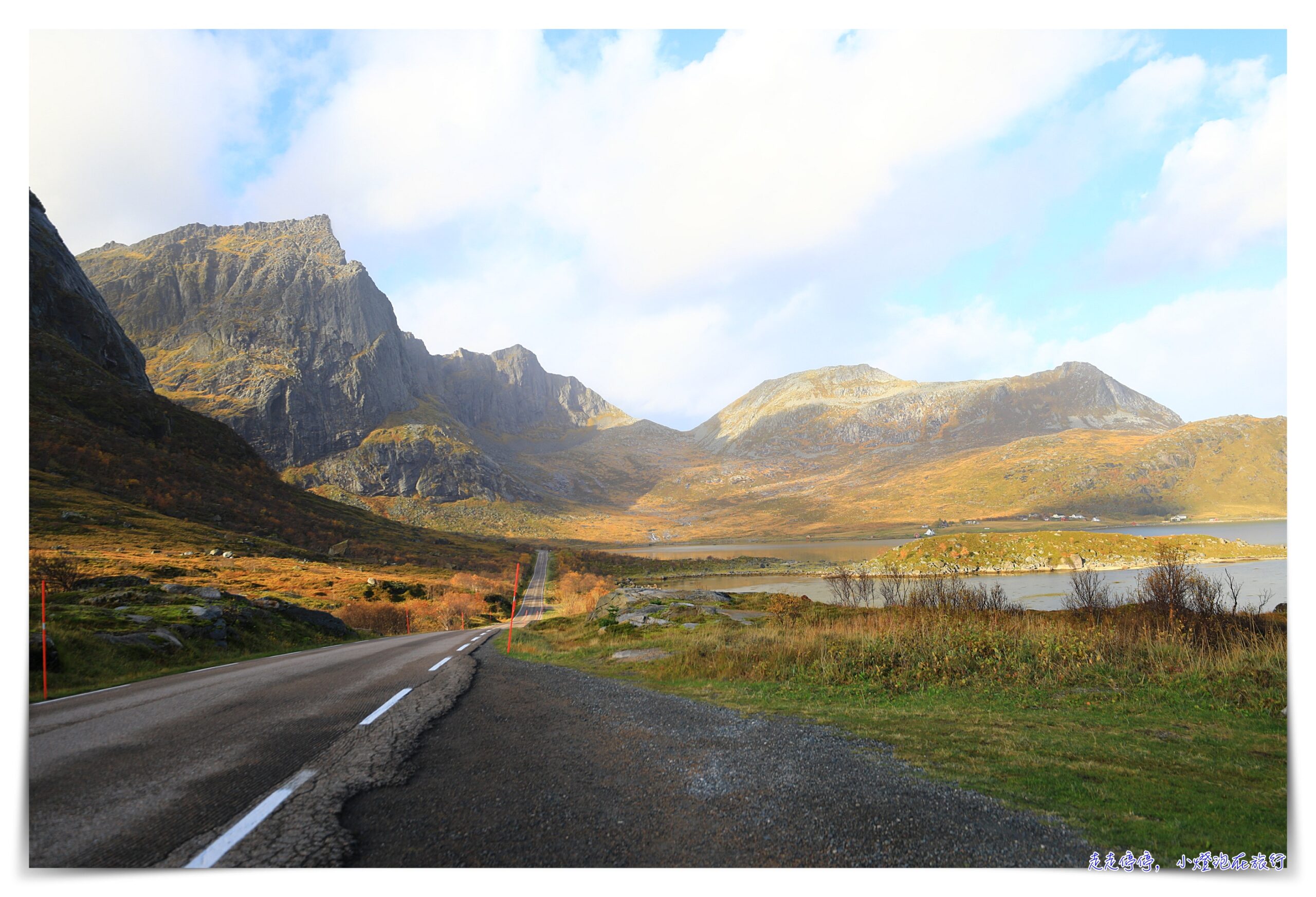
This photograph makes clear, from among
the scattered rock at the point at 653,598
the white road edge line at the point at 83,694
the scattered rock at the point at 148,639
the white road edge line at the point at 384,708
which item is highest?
the white road edge line at the point at 384,708

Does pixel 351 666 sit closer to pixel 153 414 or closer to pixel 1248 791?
pixel 1248 791

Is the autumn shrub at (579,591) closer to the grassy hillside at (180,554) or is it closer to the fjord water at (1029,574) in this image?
the grassy hillside at (180,554)

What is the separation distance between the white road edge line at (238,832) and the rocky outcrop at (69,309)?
120 metres

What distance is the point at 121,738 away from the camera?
7.16 m

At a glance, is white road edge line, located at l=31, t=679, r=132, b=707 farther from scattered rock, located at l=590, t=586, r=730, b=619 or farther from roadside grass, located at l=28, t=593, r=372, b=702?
scattered rock, located at l=590, t=586, r=730, b=619

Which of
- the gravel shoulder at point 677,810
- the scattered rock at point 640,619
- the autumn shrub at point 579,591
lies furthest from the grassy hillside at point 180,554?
the scattered rock at point 640,619

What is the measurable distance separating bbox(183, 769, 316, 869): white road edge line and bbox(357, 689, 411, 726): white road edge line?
9.76 feet

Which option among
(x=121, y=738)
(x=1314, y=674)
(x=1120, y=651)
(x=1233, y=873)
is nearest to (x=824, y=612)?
(x=1120, y=651)

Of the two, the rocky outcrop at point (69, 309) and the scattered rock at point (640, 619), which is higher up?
the rocky outcrop at point (69, 309)

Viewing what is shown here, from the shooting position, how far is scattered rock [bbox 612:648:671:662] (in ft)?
63.8

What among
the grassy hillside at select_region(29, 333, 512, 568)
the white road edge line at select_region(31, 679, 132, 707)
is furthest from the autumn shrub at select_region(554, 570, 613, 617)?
the white road edge line at select_region(31, 679, 132, 707)

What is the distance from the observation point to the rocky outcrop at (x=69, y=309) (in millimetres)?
88688

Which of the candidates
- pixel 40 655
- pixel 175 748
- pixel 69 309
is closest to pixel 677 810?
pixel 175 748

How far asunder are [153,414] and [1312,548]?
117442 millimetres
